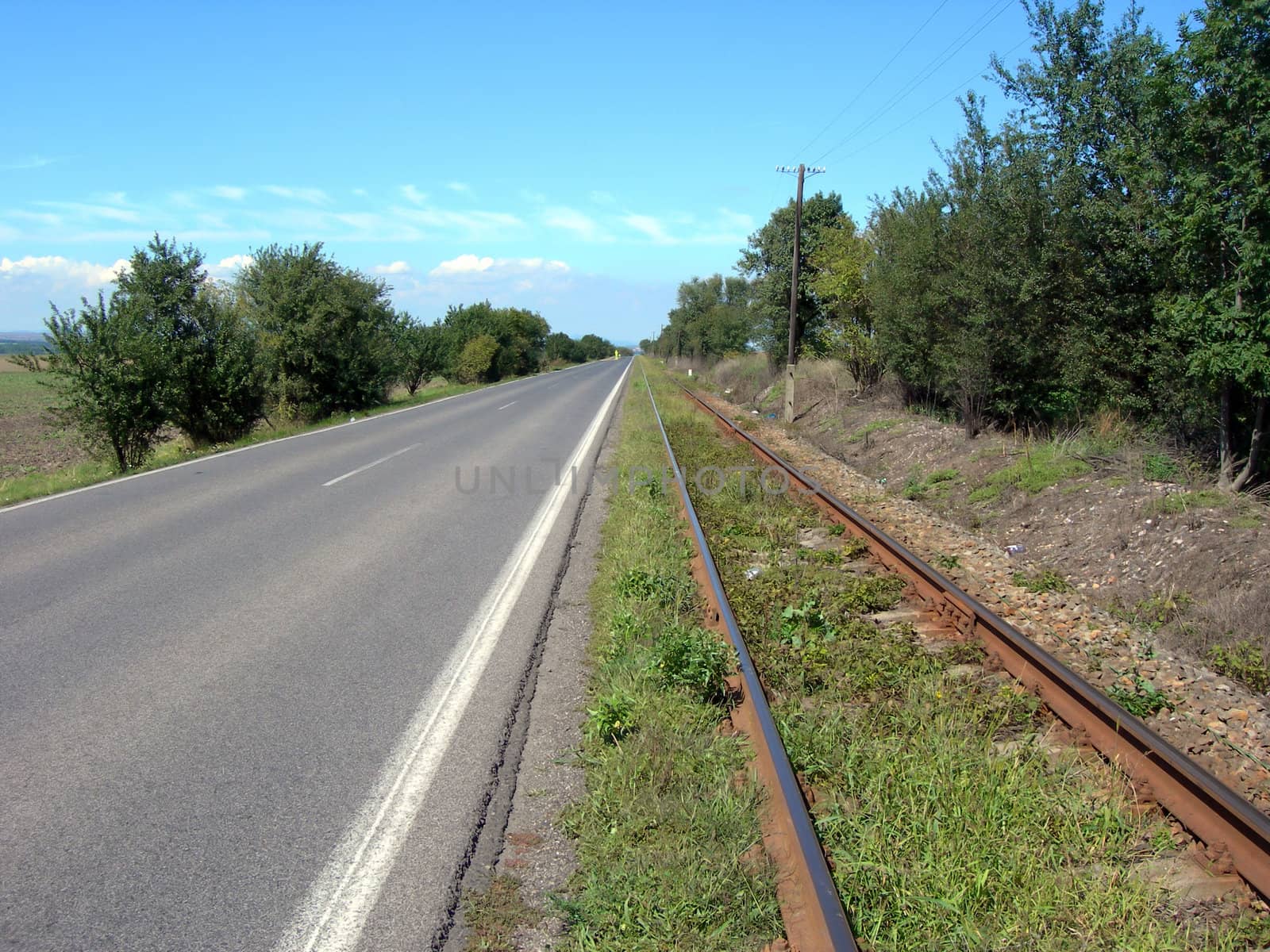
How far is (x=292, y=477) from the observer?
12562mm

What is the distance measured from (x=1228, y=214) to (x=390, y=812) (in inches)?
348

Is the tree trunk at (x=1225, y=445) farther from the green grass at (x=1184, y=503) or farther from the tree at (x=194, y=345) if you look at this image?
the tree at (x=194, y=345)

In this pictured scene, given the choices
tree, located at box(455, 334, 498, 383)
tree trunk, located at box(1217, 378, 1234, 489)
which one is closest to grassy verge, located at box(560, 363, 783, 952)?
tree trunk, located at box(1217, 378, 1234, 489)

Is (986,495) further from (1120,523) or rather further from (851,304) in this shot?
(851,304)

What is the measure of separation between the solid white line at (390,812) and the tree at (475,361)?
5510cm

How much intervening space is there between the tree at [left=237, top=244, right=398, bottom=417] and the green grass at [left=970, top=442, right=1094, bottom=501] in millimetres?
21255

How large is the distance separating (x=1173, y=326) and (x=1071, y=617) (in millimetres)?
4259

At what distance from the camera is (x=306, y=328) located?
26484mm

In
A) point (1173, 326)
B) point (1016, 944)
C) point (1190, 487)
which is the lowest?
point (1016, 944)

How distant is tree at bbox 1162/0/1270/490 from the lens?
7.64 m

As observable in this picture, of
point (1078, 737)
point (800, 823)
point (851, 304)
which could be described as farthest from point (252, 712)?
point (851, 304)

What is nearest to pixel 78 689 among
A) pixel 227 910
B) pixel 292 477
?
pixel 227 910

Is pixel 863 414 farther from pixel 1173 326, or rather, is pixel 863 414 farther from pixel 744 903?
pixel 744 903

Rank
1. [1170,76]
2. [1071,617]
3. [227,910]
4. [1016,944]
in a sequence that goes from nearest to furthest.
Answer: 1. [1016,944]
2. [227,910]
3. [1071,617]
4. [1170,76]
